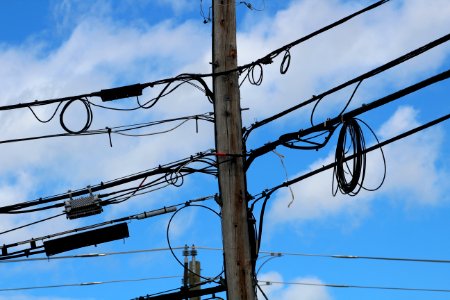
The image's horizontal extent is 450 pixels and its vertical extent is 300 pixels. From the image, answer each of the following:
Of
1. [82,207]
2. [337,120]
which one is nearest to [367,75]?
[337,120]

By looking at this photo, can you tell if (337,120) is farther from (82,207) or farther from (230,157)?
(82,207)

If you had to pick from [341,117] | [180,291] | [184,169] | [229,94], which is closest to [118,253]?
[180,291]

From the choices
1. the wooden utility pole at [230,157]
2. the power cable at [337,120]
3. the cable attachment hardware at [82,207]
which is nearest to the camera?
the power cable at [337,120]

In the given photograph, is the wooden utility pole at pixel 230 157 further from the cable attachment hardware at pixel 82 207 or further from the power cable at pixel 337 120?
the cable attachment hardware at pixel 82 207

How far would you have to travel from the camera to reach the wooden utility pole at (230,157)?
10.9m

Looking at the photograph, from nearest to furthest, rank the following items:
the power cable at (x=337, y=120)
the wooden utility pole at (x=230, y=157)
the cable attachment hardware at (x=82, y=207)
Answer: the power cable at (x=337, y=120)
the wooden utility pole at (x=230, y=157)
the cable attachment hardware at (x=82, y=207)

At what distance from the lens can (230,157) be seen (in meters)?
11.3

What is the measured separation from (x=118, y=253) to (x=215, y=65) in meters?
6.97

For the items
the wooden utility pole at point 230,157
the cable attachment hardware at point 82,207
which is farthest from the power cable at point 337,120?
the cable attachment hardware at point 82,207

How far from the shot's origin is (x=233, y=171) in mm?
11258

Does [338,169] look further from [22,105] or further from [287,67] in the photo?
[22,105]

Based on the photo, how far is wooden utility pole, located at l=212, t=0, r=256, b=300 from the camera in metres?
10.9

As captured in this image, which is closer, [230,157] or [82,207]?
[230,157]

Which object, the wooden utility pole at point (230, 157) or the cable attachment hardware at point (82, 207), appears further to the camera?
the cable attachment hardware at point (82, 207)
